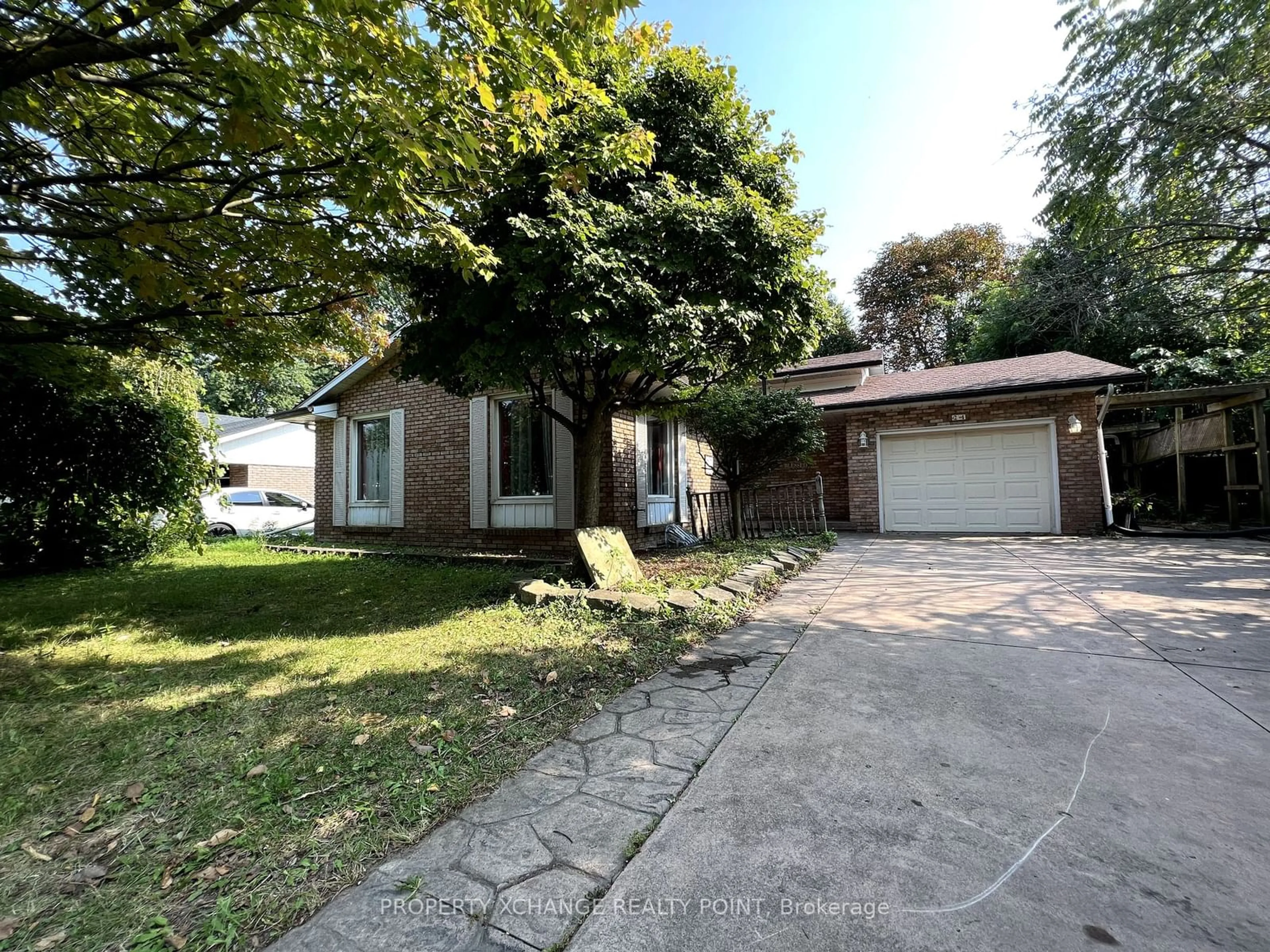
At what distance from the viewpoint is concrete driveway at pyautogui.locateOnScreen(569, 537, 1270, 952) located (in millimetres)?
1489

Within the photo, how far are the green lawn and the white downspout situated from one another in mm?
9531

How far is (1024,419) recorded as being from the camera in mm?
10461

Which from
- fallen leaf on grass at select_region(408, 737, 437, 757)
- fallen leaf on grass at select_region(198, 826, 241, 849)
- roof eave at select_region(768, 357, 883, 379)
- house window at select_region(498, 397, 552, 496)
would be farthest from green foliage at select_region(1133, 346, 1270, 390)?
fallen leaf on grass at select_region(198, 826, 241, 849)

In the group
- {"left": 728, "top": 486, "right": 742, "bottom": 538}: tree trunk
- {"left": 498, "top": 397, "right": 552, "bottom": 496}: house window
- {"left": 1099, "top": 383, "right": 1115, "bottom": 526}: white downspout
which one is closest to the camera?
{"left": 498, "top": 397, "right": 552, "bottom": 496}: house window

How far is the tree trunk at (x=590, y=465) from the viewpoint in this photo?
21.1 feet

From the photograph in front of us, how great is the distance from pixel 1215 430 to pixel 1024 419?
4016 mm

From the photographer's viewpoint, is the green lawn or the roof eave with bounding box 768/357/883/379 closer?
the green lawn

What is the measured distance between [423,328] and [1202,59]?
1195 cm

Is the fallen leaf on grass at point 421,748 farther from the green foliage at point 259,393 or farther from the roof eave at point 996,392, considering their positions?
the green foliage at point 259,393

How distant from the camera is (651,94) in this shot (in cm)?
565

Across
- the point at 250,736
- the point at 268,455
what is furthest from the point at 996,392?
the point at 268,455

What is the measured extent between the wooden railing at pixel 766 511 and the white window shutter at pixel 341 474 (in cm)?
744

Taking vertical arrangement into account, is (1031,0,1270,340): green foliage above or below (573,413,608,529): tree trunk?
above

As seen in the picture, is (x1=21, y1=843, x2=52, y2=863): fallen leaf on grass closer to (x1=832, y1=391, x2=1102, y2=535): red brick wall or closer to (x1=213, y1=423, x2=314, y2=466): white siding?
(x1=832, y1=391, x2=1102, y2=535): red brick wall
